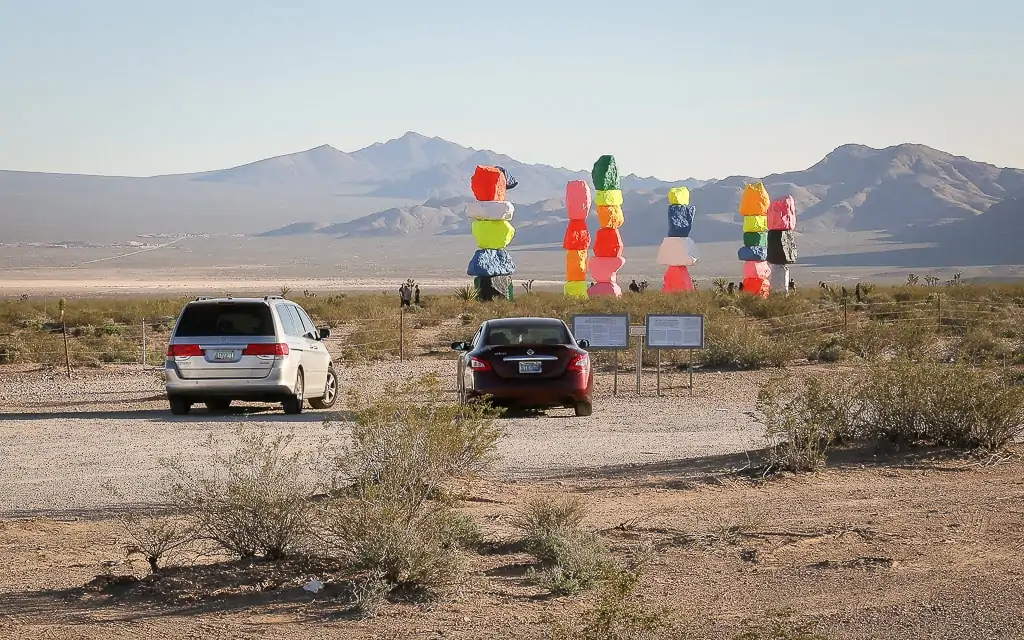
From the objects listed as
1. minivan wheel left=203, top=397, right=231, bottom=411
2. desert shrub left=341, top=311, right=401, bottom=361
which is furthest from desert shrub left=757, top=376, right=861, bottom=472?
desert shrub left=341, top=311, right=401, bottom=361

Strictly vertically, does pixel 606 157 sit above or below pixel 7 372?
above

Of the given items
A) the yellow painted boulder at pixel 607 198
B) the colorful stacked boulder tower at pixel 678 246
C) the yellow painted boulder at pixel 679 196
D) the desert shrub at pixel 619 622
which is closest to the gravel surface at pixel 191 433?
the desert shrub at pixel 619 622

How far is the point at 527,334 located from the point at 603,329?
3356 mm

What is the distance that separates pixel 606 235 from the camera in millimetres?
51219

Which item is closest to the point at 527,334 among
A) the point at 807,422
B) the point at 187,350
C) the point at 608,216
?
the point at 187,350

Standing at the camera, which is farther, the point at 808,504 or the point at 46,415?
the point at 46,415

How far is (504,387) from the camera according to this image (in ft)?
57.6

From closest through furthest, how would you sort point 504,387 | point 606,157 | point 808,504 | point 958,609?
point 958,609
point 808,504
point 504,387
point 606,157

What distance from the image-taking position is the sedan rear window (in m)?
18.2

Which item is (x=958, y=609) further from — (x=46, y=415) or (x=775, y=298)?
(x=775, y=298)

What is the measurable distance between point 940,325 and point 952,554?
26792mm

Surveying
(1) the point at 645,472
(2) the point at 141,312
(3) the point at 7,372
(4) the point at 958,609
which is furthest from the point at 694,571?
(2) the point at 141,312

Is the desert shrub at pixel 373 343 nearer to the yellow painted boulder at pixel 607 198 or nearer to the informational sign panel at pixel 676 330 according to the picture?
the informational sign panel at pixel 676 330

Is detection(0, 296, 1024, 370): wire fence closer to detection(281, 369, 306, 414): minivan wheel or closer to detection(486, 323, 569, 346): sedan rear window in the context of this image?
detection(281, 369, 306, 414): minivan wheel
